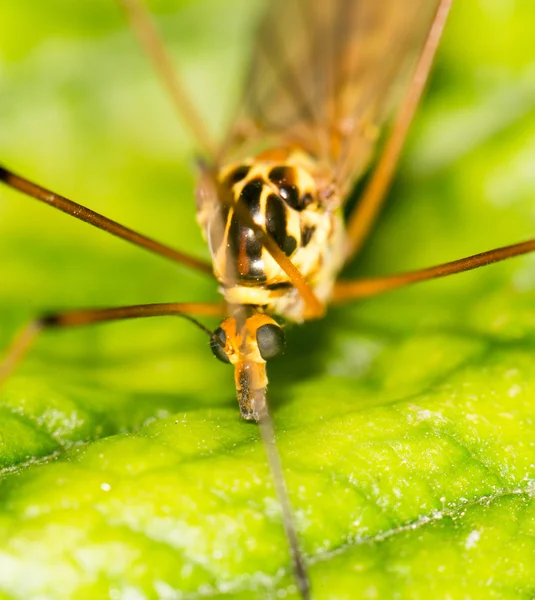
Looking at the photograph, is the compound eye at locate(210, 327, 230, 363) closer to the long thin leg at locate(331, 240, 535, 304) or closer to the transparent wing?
the long thin leg at locate(331, 240, 535, 304)

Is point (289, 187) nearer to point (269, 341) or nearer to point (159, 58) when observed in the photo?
point (269, 341)

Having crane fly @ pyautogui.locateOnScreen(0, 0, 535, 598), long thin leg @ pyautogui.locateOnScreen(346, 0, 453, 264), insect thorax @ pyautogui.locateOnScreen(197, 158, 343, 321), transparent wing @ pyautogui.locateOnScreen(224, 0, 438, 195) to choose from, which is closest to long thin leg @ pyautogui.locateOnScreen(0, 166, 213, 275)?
crane fly @ pyautogui.locateOnScreen(0, 0, 535, 598)

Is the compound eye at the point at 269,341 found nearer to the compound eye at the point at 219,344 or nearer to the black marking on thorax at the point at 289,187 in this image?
the compound eye at the point at 219,344

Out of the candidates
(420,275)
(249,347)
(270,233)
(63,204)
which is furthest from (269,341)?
(63,204)

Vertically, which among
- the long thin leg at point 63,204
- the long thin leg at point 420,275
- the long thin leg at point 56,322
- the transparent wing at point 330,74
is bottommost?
the long thin leg at point 420,275

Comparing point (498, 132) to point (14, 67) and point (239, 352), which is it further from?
point (14, 67)

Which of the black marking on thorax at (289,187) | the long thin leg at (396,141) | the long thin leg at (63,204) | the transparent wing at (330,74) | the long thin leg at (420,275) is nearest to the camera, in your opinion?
the long thin leg at (63,204)

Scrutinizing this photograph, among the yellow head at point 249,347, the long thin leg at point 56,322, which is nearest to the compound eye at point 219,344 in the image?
the yellow head at point 249,347
